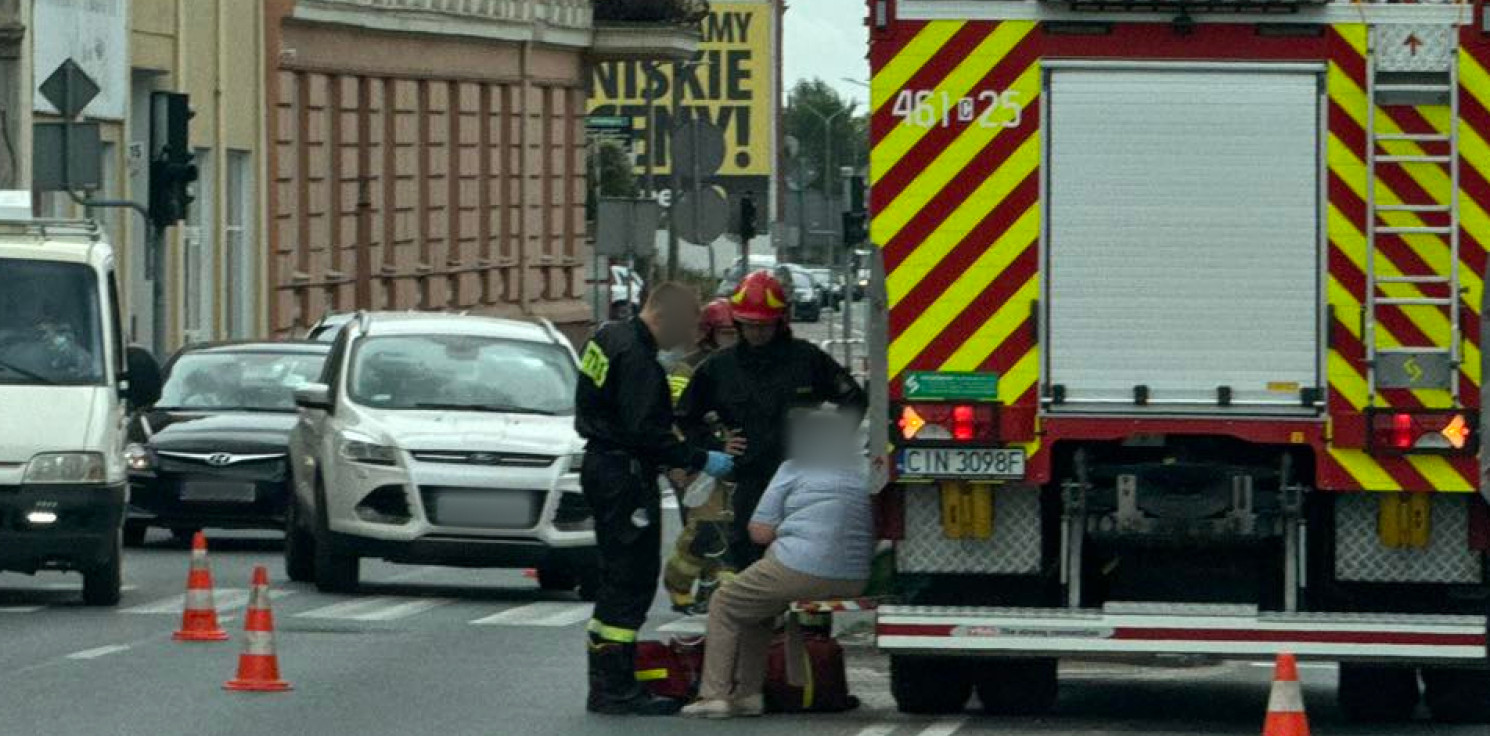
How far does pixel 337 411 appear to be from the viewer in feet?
74.8

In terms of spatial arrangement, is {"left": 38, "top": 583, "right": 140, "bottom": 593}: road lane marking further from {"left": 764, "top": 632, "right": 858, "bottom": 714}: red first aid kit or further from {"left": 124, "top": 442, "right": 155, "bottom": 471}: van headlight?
{"left": 764, "top": 632, "right": 858, "bottom": 714}: red first aid kit

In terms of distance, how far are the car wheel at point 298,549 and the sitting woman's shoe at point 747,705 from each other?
27.8 ft

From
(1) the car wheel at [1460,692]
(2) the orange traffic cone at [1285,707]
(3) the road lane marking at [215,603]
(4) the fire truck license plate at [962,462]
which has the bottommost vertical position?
(3) the road lane marking at [215,603]

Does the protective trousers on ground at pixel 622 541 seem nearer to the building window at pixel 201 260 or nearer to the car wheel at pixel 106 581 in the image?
the car wheel at pixel 106 581

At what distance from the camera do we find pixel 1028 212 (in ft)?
46.2

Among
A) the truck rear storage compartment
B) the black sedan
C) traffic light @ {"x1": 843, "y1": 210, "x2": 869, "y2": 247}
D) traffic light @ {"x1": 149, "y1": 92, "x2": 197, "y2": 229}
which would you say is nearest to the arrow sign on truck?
the truck rear storage compartment

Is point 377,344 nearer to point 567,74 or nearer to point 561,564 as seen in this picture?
point 561,564

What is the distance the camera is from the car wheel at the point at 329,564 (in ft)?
73.6

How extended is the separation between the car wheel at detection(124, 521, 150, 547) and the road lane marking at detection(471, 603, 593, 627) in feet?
19.4

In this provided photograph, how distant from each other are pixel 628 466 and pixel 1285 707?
3.93 m

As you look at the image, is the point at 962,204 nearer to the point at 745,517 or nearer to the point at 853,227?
the point at 745,517

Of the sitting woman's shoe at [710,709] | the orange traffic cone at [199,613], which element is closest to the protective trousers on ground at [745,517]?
the sitting woman's shoe at [710,709]

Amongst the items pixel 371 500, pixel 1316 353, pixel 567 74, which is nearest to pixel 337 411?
pixel 371 500

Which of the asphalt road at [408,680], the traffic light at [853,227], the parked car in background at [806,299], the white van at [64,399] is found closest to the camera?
the asphalt road at [408,680]
